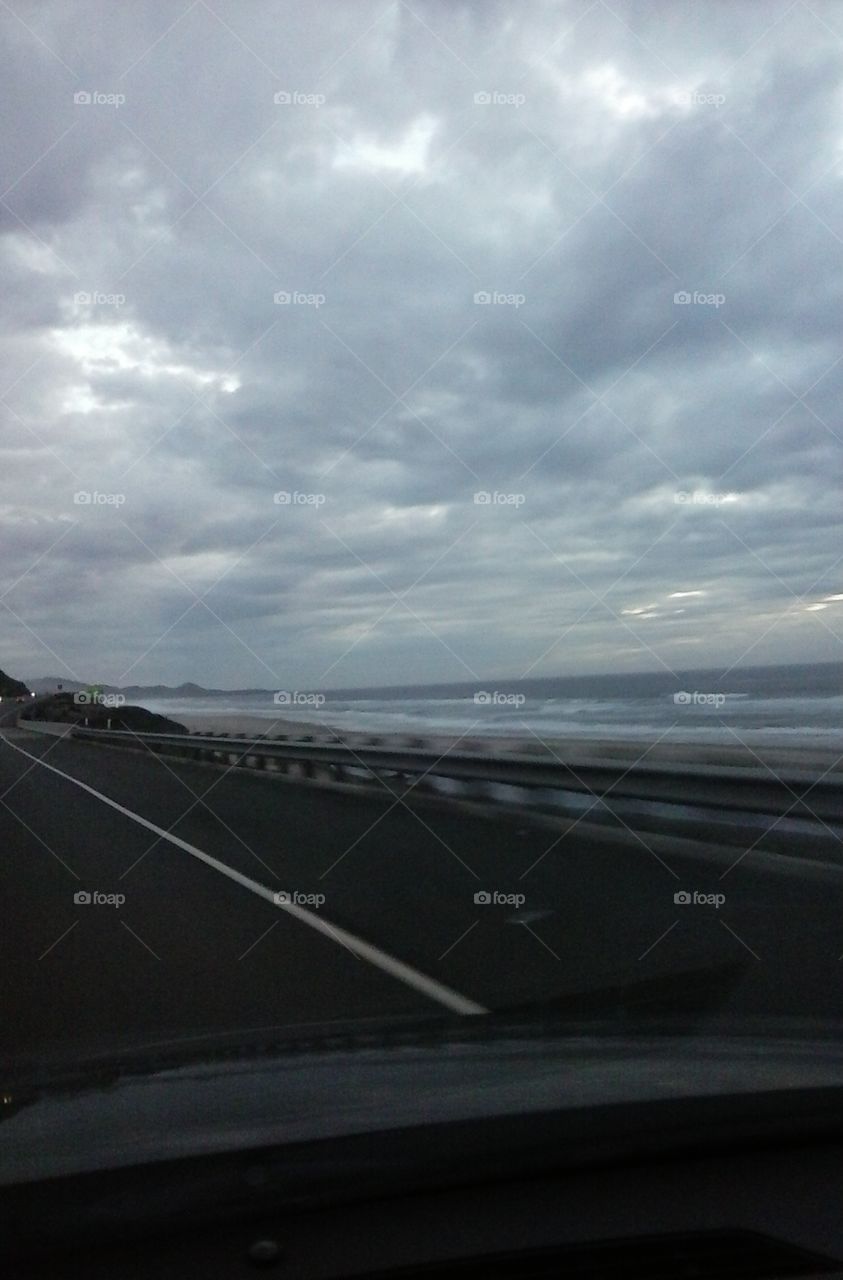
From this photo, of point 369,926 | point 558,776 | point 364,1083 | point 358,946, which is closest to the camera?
point 364,1083

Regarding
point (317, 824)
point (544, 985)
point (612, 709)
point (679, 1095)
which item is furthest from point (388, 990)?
point (612, 709)

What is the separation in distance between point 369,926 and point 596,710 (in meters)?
22.3

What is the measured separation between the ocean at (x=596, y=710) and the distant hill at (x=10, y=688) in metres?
2.90

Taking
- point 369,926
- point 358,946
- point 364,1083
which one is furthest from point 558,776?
point 364,1083

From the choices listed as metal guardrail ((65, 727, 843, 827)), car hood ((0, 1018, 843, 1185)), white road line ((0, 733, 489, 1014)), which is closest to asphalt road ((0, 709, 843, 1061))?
white road line ((0, 733, 489, 1014))

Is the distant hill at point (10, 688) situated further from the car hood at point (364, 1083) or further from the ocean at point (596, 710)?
the car hood at point (364, 1083)

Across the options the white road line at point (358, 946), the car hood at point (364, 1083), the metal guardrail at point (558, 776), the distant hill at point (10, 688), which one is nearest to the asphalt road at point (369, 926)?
the white road line at point (358, 946)

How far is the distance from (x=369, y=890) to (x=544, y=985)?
3.71 metres

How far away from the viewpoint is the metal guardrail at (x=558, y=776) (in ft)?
32.7

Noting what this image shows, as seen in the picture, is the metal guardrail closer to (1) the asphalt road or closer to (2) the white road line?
(1) the asphalt road

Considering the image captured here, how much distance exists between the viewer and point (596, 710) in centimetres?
3100

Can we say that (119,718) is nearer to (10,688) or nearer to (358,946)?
(10,688)

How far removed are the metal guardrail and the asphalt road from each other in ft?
1.58

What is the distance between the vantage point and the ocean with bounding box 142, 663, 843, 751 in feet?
77.6
